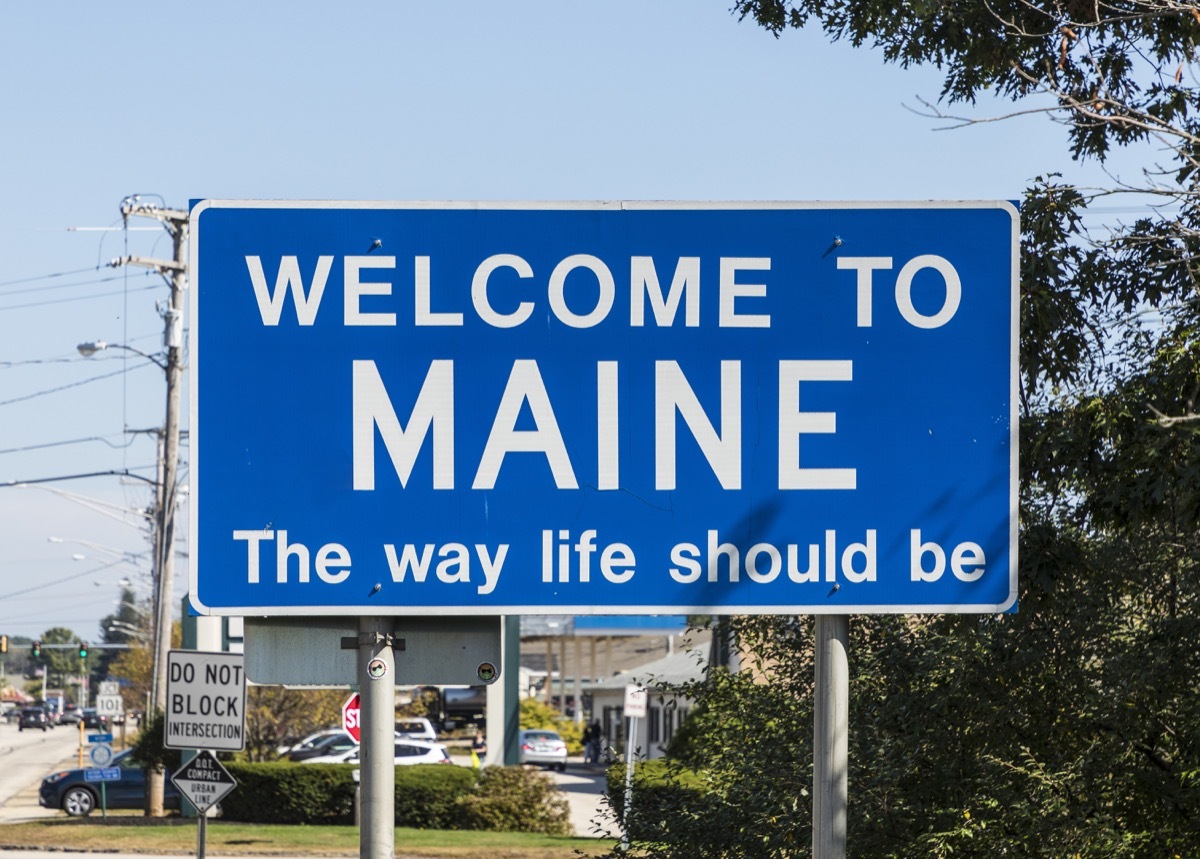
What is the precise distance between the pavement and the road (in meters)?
0.03

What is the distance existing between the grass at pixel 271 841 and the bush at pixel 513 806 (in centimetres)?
136

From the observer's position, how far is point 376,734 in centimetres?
324

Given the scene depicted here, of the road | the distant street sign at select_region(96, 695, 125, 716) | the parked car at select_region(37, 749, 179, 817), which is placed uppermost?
the distant street sign at select_region(96, 695, 125, 716)

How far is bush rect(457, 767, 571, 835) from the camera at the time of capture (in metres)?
31.7

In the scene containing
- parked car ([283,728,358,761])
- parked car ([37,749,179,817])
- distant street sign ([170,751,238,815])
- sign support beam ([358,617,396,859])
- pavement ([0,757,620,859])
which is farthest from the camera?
parked car ([283,728,358,761])

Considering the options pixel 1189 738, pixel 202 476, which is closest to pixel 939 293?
pixel 202 476

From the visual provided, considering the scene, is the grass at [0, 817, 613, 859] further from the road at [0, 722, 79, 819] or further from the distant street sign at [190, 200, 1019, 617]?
the distant street sign at [190, 200, 1019, 617]

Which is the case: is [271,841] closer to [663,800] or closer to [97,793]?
[97,793]

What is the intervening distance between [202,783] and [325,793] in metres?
16.0

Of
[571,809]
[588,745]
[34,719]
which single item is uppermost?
[571,809]

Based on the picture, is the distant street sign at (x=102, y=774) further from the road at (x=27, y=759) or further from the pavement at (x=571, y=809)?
the road at (x=27, y=759)

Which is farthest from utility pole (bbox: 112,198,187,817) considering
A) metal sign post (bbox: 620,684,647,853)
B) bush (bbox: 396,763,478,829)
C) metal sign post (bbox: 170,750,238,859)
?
metal sign post (bbox: 170,750,238,859)

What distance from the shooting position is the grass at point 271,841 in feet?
86.5

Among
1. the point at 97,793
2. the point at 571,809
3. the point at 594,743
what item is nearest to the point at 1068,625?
the point at 571,809
